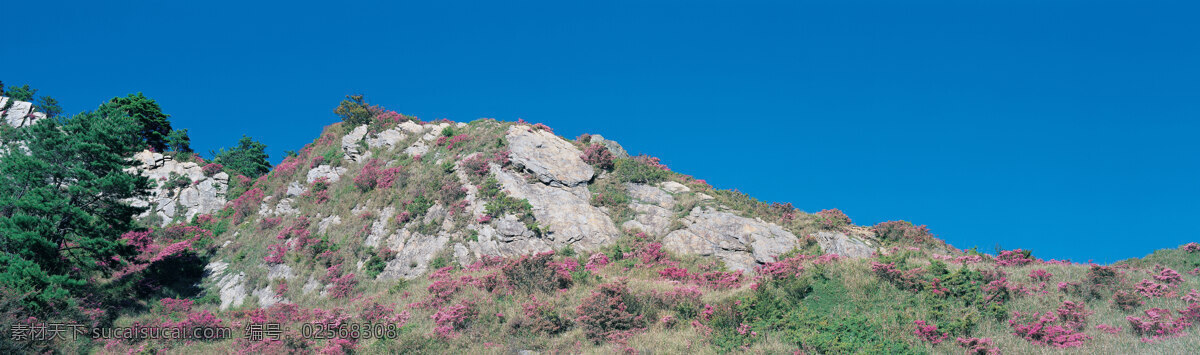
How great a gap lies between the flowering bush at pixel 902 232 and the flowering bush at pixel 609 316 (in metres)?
17.8

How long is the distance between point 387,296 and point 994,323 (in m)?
20.4

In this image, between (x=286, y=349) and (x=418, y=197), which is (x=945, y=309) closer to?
(x=286, y=349)

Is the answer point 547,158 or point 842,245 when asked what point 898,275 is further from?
point 547,158

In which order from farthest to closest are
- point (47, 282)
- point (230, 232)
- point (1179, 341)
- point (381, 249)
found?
point (230, 232) < point (381, 249) < point (47, 282) < point (1179, 341)

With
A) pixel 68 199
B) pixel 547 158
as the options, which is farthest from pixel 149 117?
pixel 547 158

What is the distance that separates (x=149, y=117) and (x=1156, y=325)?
65.0 meters

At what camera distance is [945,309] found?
14016 millimetres

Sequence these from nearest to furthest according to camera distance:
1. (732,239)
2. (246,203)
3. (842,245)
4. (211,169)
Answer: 1. (732,239)
2. (842,245)
3. (246,203)
4. (211,169)

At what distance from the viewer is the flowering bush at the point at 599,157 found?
32906mm

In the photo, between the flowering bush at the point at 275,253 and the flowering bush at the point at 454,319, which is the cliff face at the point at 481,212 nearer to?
the flowering bush at the point at 275,253

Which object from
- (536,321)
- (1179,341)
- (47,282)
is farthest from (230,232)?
(1179,341)

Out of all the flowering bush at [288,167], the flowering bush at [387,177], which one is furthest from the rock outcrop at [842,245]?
the flowering bush at [288,167]

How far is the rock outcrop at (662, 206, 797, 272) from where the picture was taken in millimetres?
24266

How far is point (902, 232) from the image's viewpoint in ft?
90.5
